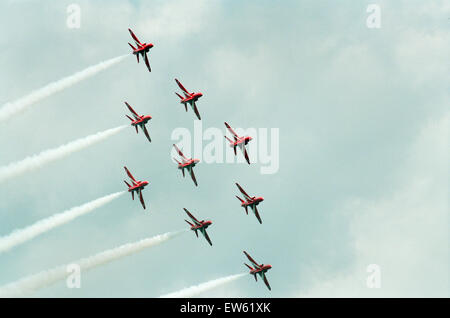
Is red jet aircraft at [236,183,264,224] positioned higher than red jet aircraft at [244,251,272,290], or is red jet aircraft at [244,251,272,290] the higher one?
red jet aircraft at [236,183,264,224]

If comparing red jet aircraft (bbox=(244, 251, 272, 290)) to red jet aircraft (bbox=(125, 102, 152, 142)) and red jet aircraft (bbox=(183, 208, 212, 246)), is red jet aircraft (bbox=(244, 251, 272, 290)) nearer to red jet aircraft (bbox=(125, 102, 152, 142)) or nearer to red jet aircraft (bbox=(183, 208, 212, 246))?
red jet aircraft (bbox=(183, 208, 212, 246))

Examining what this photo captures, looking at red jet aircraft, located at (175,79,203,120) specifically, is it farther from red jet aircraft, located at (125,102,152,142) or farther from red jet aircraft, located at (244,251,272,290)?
red jet aircraft, located at (244,251,272,290)

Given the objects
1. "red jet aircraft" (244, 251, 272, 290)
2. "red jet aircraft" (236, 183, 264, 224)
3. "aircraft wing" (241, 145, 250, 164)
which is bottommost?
"red jet aircraft" (244, 251, 272, 290)

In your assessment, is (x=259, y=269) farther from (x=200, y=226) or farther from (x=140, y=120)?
(x=140, y=120)

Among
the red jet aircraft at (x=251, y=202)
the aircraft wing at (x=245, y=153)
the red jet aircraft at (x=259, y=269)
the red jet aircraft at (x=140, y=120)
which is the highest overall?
the red jet aircraft at (x=140, y=120)

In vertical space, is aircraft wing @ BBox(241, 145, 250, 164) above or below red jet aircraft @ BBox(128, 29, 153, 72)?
below

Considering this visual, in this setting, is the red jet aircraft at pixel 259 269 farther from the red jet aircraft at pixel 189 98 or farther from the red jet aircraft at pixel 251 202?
the red jet aircraft at pixel 189 98

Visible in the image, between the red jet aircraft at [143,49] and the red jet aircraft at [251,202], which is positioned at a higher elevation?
the red jet aircraft at [143,49]

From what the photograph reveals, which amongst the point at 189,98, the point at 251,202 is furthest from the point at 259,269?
the point at 189,98

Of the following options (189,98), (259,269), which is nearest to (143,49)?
(189,98)

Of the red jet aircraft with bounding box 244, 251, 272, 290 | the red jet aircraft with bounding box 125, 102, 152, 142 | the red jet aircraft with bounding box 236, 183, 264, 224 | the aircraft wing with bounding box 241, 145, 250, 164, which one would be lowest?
the red jet aircraft with bounding box 244, 251, 272, 290

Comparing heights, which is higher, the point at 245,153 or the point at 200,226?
the point at 245,153
